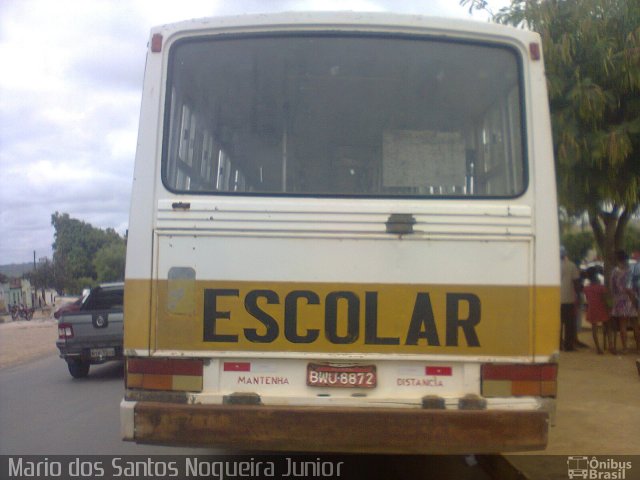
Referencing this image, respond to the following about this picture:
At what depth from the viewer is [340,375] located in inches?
194

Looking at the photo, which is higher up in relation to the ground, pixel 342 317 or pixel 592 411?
pixel 342 317

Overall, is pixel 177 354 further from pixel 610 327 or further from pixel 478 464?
pixel 610 327

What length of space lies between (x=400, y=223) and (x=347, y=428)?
131 centimetres

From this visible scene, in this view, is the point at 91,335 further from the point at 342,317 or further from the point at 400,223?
the point at 400,223

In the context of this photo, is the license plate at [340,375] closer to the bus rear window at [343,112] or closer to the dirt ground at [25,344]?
the bus rear window at [343,112]

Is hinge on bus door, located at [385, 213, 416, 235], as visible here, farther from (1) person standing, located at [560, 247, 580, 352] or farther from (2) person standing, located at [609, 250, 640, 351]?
(1) person standing, located at [560, 247, 580, 352]

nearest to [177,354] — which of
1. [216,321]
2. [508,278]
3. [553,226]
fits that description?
[216,321]

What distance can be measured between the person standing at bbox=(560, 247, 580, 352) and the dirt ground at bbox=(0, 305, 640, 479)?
0.90ft

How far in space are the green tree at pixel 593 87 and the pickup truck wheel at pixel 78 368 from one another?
28.5 ft

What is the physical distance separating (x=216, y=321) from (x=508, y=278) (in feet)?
6.10

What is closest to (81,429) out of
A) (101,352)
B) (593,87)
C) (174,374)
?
(174,374)

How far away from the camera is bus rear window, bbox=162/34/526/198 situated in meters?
5.09

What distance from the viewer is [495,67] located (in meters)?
5.15

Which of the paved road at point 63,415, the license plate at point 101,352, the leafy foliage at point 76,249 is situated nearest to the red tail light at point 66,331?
the license plate at point 101,352
